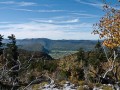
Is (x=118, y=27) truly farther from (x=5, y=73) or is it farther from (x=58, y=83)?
(x=58, y=83)

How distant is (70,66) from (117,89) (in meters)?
61.1

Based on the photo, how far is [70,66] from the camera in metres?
73.8

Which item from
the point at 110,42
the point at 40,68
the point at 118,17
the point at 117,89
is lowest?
the point at 40,68

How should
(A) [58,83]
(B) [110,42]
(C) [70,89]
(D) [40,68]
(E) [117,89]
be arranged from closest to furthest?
(E) [117,89] < (B) [110,42] < (C) [70,89] < (A) [58,83] < (D) [40,68]

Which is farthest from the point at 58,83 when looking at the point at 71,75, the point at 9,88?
the point at 9,88

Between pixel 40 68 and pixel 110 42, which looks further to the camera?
pixel 40 68

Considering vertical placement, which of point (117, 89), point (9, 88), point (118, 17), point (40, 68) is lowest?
point (40, 68)

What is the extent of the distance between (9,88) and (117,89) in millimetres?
6480

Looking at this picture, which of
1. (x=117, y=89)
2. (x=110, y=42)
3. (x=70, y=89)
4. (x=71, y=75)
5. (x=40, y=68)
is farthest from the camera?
(x=40, y=68)

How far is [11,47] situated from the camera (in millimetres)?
75750

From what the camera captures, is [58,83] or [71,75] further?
[71,75]

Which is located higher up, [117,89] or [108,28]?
[108,28]

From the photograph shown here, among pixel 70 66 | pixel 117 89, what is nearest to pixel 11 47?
pixel 70 66

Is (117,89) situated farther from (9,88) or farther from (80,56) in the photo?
(80,56)
